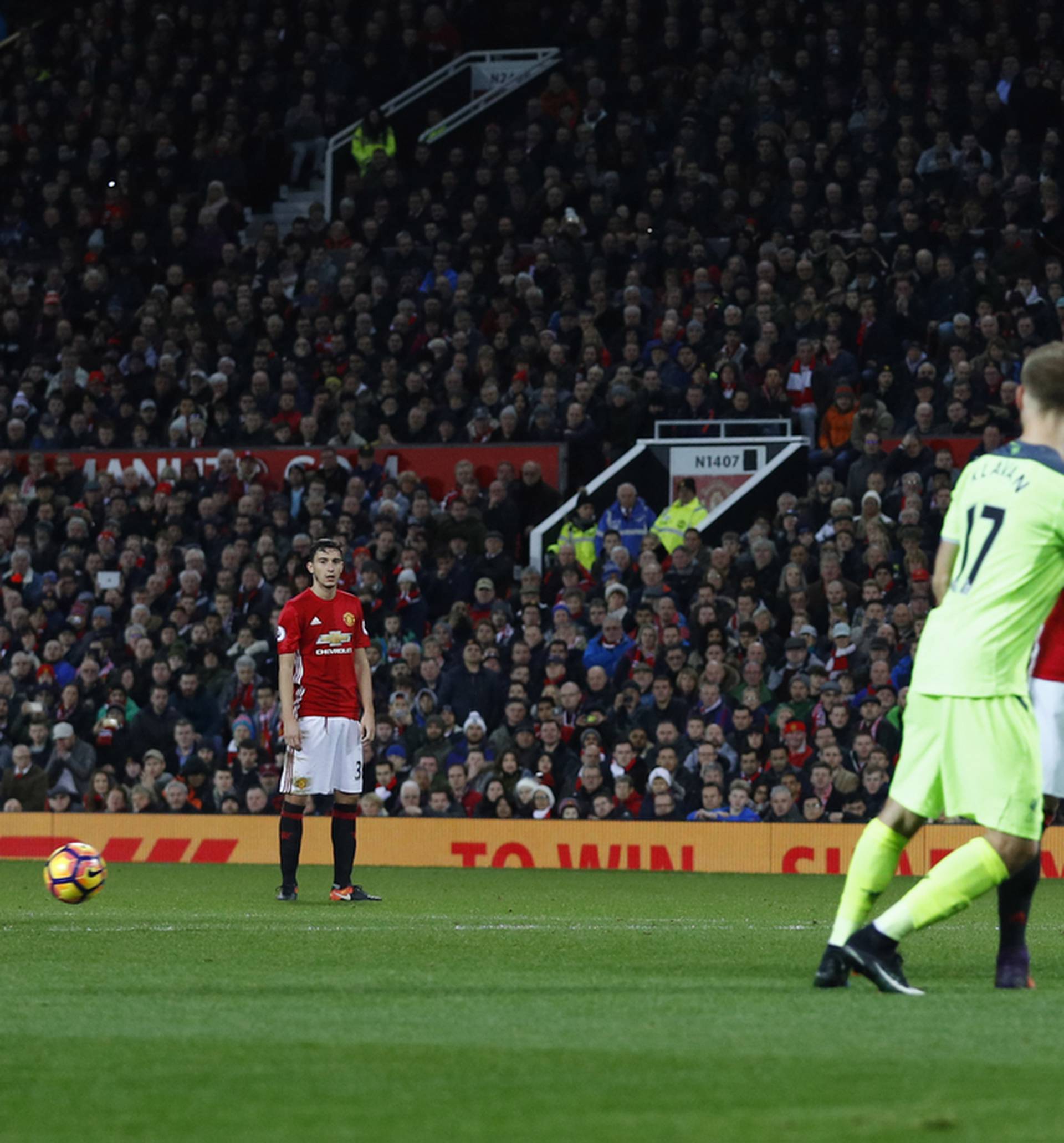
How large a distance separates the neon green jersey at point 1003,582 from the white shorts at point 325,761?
22.3 feet

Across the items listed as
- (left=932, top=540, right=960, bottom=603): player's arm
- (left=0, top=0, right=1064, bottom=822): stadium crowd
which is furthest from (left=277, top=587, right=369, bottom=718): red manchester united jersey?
(left=932, top=540, right=960, bottom=603): player's arm

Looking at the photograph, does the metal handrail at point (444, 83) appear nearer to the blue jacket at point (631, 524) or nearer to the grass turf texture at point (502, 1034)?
the blue jacket at point (631, 524)

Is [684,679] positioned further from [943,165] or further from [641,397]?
[943,165]

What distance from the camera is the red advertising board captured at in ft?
76.5

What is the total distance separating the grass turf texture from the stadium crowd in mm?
8053

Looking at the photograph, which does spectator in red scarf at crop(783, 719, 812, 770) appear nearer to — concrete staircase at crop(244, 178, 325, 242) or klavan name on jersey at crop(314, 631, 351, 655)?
klavan name on jersey at crop(314, 631, 351, 655)

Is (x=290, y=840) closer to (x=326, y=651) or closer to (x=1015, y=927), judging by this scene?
(x=326, y=651)

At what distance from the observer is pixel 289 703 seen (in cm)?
1338

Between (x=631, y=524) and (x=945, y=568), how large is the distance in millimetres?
14362

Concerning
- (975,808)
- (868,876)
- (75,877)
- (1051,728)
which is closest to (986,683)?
(975,808)

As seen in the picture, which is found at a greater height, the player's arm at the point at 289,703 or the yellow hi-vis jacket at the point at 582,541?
the yellow hi-vis jacket at the point at 582,541

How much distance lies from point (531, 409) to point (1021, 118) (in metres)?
6.57

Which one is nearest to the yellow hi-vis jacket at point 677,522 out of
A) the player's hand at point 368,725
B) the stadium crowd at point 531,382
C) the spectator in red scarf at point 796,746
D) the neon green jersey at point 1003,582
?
the stadium crowd at point 531,382

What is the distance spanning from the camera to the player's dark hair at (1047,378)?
287 inches
